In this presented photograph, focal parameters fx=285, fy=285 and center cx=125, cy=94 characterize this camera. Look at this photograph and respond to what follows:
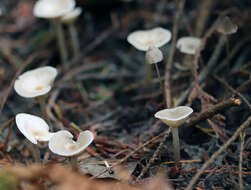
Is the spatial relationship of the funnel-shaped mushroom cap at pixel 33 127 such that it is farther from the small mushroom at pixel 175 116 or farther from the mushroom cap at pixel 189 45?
the mushroom cap at pixel 189 45

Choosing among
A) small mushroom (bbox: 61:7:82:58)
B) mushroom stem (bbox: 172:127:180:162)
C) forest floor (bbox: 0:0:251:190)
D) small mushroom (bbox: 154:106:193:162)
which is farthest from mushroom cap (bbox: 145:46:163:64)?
small mushroom (bbox: 61:7:82:58)

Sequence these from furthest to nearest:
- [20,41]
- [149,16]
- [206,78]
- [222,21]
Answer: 1. [20,41]
2. [149,16]
3. [206,78]
4. [222,21]

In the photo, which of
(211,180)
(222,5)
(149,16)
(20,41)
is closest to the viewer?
(211,180)

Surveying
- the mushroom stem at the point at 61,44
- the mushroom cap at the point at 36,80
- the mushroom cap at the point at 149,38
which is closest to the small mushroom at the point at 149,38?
the mushroom cap at the point at 149,38

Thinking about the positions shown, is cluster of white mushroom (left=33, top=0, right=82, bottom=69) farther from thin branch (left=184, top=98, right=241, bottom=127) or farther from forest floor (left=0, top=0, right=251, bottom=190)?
thin branch (left=184, top=98, right=241, bottom=127)

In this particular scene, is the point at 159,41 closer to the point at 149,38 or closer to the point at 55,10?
the point at 149,38

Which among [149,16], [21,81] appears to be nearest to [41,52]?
[21,81]

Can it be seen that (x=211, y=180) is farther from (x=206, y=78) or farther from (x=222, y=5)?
(x=222, y=5)
